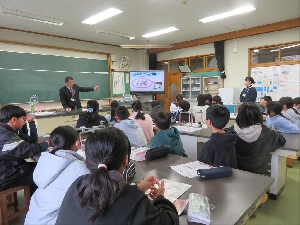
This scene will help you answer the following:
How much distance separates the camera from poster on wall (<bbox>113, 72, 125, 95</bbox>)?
7.93m

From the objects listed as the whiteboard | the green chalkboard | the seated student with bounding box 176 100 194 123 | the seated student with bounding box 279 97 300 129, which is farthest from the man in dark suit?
the whiteboard

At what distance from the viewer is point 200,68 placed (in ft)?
24.7

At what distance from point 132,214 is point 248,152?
176cm

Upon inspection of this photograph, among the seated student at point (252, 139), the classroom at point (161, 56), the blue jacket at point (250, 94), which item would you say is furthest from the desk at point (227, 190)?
the blue jacket at point (250, 94)

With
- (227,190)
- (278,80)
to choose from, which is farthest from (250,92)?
(227,190)

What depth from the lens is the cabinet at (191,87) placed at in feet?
24.6

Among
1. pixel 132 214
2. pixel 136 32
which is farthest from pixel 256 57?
pixel 132 214

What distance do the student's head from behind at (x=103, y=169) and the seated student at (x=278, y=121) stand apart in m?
2.47

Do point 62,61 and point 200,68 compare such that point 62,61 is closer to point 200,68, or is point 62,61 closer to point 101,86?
point 101,86

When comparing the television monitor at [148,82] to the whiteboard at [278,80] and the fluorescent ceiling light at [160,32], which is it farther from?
the whiteboard at [278,80]

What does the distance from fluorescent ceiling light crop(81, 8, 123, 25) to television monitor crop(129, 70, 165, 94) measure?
2459mm

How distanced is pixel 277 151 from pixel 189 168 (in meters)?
1.30

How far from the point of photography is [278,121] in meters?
2.80

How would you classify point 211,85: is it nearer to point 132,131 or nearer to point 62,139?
point 132,131
